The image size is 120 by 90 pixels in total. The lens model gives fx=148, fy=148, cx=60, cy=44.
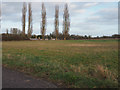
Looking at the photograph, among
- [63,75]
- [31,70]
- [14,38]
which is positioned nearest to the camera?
[63,75]

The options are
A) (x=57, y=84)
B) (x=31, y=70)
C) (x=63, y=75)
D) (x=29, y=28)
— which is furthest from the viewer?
(x=29, y=28)

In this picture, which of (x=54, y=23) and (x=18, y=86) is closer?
(x=18, y=86)

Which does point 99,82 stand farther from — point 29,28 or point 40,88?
point 29,28

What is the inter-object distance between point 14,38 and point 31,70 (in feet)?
161

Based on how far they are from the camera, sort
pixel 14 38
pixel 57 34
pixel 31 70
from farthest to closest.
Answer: pixel 57 34, pixel 14 38, pixel 31 70

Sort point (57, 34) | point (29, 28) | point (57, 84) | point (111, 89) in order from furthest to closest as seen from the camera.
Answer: point (57, 34)
point (29, 28)
point (57, 84)
point (111, 89)

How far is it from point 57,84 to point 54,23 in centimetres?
6029

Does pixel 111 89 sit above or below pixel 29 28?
below

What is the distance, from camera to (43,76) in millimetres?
6688

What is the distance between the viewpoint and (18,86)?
5.15m

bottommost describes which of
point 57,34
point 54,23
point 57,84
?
point 57,84

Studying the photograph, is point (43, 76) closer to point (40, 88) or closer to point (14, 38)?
point (40, 88)

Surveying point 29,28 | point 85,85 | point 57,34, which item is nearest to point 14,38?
point 29,28

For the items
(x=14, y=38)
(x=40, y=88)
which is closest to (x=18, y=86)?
(x=40, y=88)
